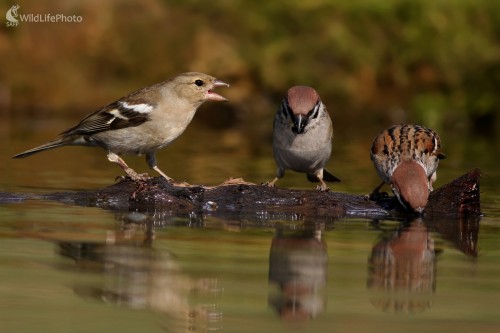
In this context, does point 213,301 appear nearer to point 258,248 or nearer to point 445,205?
point 258,248

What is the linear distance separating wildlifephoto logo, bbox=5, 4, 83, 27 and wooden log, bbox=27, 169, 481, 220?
13.9 metres

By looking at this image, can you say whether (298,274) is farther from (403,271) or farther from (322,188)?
(322,188)

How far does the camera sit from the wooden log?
1089 cm

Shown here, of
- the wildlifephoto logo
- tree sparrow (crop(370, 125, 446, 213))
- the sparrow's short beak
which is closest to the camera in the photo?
tree sparrow (crop(370, 125, 446, 213))

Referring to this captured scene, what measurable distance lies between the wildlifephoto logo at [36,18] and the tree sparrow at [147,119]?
12.1m

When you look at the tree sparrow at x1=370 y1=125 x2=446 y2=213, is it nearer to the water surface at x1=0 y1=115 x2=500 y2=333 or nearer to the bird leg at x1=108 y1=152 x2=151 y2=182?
the water surface at x1=0 y1=115 x2=500 y2=333

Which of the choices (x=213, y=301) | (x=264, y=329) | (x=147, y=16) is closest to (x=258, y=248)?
(x=213, y=301)

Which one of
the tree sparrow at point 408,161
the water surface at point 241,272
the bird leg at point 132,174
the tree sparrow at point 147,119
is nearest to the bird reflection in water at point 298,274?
the water surface at point 241,272

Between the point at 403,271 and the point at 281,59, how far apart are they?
53.6ft

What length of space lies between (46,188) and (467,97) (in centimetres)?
1270

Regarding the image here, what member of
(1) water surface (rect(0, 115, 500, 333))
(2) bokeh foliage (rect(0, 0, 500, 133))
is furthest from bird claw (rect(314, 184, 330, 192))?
(2) bokeh foliage (rect(0, 0, 500, 133))

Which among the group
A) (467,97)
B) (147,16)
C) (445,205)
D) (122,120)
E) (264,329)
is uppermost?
(147,16)

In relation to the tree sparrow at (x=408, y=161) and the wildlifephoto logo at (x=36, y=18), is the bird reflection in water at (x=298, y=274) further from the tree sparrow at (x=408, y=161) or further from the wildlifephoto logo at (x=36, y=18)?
the wildlifephoto logo at (x=36, y=18)

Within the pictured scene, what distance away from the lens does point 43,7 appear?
82.6 ft
